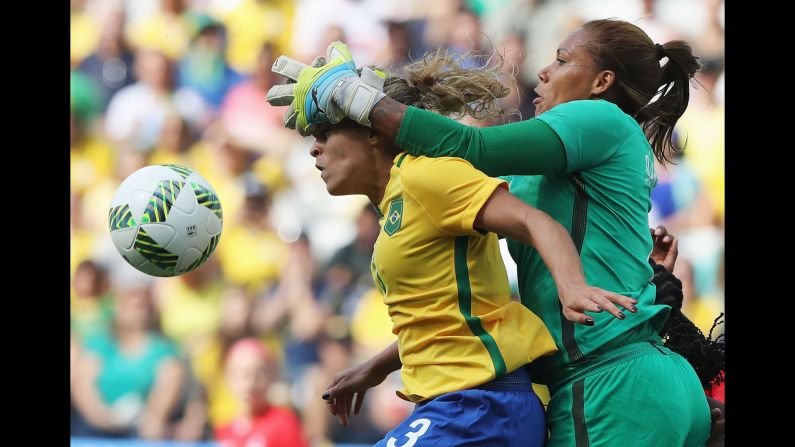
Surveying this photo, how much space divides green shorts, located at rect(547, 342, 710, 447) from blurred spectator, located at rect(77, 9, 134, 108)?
19.5 ft

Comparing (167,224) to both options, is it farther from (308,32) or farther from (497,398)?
(308,32)

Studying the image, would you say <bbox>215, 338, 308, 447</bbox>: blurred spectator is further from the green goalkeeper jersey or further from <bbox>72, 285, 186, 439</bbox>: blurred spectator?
the green goalkeeper jersey

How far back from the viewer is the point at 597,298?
2.21 metres

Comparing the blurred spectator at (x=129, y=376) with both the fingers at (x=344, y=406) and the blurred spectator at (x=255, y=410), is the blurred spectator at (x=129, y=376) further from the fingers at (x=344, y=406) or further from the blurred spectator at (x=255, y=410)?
the fingers at (x=344, y=406)

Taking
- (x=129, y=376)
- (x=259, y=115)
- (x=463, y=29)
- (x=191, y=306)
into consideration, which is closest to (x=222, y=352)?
(x=191, y=306)

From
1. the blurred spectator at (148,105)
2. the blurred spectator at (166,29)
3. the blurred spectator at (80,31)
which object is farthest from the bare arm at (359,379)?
the blurred spectator at (80,31)

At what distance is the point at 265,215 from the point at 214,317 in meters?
0.82

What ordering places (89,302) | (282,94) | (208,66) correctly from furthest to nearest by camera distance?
(208,66)
(89,302)
(282,94)

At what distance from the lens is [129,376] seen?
698 cm

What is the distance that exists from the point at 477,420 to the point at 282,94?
1.13 m

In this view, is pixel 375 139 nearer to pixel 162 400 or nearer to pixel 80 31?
pixel 162 400

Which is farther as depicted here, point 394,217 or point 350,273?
point 350,273

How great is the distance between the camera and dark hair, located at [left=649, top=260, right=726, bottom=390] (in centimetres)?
352

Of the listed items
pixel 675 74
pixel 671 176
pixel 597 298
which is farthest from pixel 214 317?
pixel 597 298
